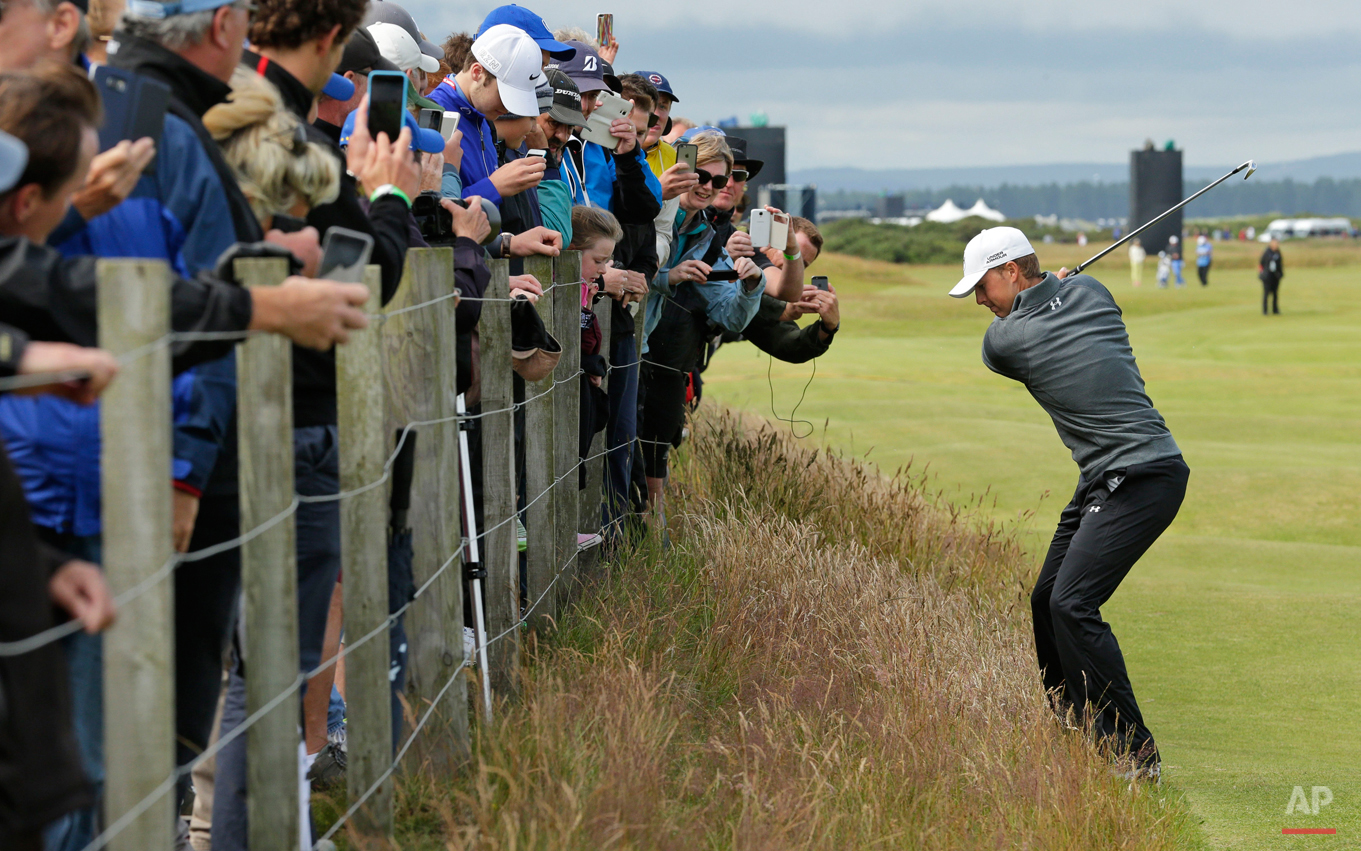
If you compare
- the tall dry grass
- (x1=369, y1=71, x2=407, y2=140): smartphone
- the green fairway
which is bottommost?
the green fairway

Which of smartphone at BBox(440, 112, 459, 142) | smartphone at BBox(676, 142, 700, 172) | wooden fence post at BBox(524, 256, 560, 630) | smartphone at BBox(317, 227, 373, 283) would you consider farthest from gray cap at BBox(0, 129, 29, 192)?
smartphone at BBox(676, 142, 700, 172)

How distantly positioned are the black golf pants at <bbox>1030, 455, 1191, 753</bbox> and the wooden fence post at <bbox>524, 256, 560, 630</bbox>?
2.15 metres

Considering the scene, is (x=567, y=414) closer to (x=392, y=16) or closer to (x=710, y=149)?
(x=392, y=16)

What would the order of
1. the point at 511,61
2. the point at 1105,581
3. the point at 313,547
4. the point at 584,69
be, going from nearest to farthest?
the point at 313,547, the point at 511,61, the point at 1105,581, the point at 584,69

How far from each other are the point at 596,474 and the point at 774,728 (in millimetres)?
1738

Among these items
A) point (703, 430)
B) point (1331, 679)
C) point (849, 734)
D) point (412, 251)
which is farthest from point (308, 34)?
point (703, 430)

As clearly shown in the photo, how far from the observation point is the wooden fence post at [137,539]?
2141mm

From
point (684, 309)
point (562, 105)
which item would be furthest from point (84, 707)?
point (684, 309)

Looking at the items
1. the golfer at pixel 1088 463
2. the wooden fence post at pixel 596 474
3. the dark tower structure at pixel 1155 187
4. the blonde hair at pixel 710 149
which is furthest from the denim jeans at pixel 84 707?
the dark tower structure at pixel 1155 187

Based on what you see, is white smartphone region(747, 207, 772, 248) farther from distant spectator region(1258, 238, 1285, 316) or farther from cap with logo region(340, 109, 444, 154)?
distant spectator region(1258, 238, 1285, 316)

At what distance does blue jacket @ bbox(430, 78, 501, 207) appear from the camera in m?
5.12

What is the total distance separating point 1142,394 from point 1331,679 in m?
2.38

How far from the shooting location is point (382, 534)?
317cm

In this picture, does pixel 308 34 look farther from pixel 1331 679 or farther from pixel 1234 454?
pixel 1234 454
